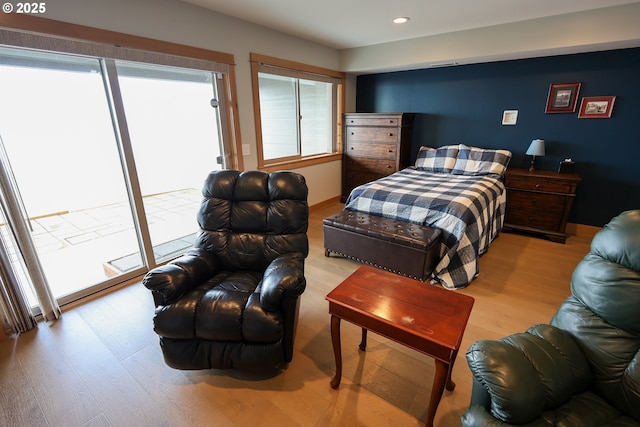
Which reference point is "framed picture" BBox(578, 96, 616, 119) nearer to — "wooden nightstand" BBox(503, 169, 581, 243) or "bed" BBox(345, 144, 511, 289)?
"wooden nightstand" BBox(503, 169, 581, 243)

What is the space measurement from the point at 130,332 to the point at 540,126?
4767 mm

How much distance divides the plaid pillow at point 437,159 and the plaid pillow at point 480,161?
8cm

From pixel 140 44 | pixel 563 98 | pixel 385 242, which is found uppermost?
pixel 140 44

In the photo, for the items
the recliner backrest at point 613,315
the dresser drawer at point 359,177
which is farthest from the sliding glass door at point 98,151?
the recliner backrest at point 613,315

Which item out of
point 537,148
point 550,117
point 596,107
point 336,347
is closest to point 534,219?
point 537,148

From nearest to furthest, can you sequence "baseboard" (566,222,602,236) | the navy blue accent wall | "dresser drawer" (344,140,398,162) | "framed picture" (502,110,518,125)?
the navy blue accent wall → "baseboard" (566,222,602,236) → "framed picture" (502,110,518,125) → "dresser drawer" (344,140,398,162)

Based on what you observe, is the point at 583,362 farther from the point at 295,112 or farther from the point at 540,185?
the point at 295,112

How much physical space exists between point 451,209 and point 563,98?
7.64ft

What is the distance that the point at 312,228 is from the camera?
155 inches

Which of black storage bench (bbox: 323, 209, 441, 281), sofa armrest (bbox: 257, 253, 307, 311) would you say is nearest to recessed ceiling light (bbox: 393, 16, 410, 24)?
black storage bench (bbox: 323, 209, 441, 281)

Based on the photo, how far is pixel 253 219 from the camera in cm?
209

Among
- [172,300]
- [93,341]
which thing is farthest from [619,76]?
[93,341]

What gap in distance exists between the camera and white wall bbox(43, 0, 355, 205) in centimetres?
207

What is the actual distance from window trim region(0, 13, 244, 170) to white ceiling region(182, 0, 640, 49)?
0.42 m
